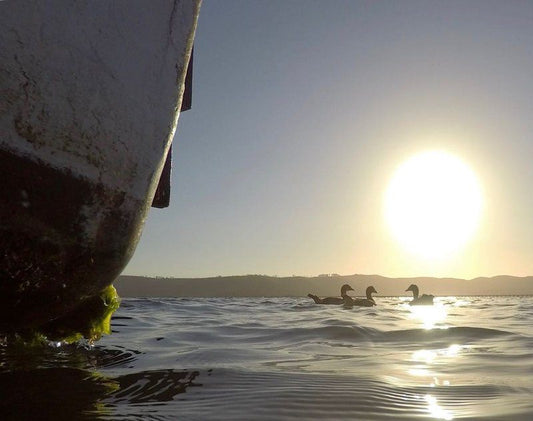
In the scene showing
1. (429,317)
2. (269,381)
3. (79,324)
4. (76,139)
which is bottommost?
(429,317)

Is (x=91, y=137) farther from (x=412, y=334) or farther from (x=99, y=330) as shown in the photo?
(x=412, y=334)

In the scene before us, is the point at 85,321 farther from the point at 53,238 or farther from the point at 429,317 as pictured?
the point at 429,317

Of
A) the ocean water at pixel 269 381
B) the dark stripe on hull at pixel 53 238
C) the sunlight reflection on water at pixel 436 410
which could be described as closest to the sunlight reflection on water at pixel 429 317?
the ocean water at pixel 269 381

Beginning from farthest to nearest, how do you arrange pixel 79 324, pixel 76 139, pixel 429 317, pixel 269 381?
1. pixel 429 317
2. pixel 79 324
3. pixel 269 381
4. pixel 76 139

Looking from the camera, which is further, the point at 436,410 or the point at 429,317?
the point at 429,317

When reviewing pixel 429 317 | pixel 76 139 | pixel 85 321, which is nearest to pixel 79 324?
pixel 85 321

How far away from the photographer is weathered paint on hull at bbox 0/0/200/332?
2.17m

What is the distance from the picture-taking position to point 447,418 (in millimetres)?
2215

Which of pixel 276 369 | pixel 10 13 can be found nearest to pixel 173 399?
pixel 276 369

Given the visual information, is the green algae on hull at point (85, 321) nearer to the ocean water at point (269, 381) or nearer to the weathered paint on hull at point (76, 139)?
the ocean water at point (269, 381)

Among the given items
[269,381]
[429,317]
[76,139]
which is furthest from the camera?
[429,317]

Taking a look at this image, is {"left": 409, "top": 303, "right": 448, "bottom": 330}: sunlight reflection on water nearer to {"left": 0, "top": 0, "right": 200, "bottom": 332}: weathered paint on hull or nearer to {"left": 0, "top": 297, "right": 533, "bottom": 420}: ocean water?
{"left": 0, "top": 297, "right": 533, "bottom": 420}: ocean water

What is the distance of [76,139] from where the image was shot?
7.67ft

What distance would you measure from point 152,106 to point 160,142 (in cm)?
22
